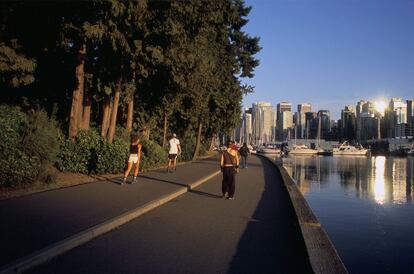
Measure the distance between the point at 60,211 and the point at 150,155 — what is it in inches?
619

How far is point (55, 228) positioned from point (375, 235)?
7675 mm

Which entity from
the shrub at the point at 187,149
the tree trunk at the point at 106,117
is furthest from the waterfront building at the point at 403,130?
the tree trunk at the point at 106,117

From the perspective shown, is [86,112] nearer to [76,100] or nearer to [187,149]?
[76,100]

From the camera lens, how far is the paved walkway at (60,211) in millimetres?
7457

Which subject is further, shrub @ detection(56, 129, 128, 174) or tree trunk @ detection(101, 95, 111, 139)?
tree trunk @ detection(101, 95, 111, 139)

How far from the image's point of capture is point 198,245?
26.8ft

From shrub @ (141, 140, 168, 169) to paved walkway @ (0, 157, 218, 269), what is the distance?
8.26 meters

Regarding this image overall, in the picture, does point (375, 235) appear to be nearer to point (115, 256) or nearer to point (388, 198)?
point (115, 256)

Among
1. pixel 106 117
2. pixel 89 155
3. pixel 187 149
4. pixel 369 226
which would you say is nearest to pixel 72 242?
pixel 369 226

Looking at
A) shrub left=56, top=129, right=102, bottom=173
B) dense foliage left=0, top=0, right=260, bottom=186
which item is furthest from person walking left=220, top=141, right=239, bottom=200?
shrub left=56, top=129, right=102, bottom=173

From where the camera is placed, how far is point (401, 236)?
1208 cm

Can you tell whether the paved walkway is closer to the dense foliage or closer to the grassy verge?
the grassy verge

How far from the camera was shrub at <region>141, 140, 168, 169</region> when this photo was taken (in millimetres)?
24672

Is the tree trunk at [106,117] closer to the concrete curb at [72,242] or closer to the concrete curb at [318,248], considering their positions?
the concrete curb at [72,242]
